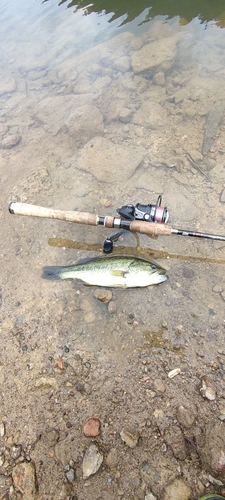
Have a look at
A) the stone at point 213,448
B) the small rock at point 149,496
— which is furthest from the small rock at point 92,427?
the stone at point 213,448

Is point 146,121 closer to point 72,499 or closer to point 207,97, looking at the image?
point 207,97

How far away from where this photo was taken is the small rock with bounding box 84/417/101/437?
3445 millimetres

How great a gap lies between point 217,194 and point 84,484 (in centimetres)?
479

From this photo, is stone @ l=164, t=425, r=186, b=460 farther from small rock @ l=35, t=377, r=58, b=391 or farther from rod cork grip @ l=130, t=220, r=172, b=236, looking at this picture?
rod cork grip @ l=130, t=220, r=172, b=236

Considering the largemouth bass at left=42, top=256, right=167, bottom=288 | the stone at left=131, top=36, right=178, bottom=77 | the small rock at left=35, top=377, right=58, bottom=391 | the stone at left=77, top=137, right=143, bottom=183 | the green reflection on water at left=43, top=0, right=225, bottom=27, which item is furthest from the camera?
the green reflection on water at left=43, top=0, right=225, bottom=27

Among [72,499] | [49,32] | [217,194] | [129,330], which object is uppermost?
[49,32]

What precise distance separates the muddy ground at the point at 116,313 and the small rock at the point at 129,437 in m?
0.01

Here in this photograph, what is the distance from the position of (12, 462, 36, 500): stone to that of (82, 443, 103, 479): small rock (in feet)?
1.93

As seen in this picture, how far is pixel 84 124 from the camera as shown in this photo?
7383 millimetres

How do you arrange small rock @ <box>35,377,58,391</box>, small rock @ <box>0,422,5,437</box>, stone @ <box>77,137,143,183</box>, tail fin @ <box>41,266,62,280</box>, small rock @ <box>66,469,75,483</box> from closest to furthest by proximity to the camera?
small rock @ <box>66,469,75,483</box> < small rock @ <box>0,422,5,437</box> < small rock @ <box>35,377,58,391</box> < tail fin @ <box>41,266,62,280</box> < stone @ <box>77,137,143,183</box>

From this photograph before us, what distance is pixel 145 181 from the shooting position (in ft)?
19.1

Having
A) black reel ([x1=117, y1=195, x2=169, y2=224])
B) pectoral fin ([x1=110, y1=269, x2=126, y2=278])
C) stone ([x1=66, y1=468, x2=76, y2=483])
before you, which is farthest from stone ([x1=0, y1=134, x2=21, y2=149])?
stone ([x1=66, y1=468, x2=76, y2=483])

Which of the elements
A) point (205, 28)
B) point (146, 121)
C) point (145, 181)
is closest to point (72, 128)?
point (146, 121)

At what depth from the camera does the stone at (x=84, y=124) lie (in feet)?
23.5
